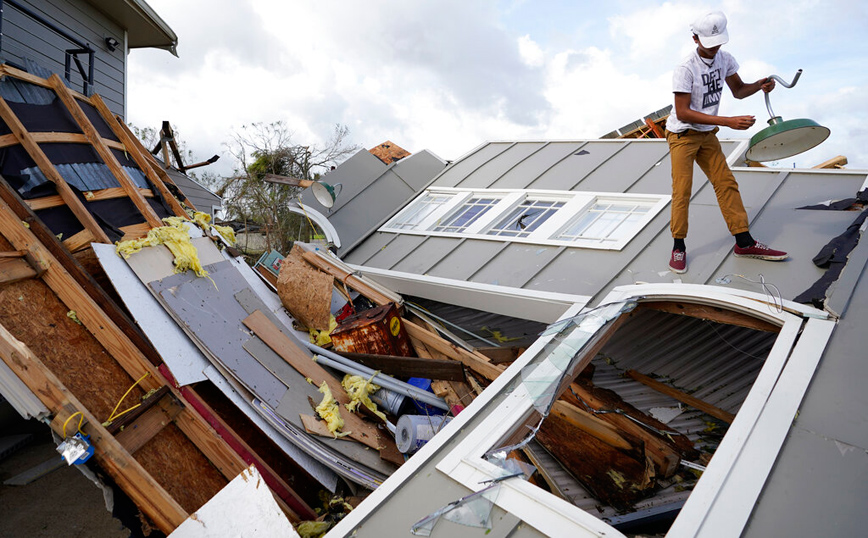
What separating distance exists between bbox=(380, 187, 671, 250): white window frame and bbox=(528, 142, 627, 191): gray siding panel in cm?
28

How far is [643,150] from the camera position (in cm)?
764

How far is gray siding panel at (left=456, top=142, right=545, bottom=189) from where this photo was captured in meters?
8.88

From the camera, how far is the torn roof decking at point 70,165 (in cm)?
530

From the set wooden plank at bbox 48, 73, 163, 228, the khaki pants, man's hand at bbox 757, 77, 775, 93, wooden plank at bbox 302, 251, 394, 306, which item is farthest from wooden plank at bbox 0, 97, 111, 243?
man's hand at bbox 757, 77, 775, 93

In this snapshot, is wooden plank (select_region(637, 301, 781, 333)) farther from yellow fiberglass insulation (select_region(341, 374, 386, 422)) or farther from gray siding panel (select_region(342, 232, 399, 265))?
gray siding panel (select_region(342, 232, 399, 265))

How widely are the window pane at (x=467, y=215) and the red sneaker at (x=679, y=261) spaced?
11.6ft

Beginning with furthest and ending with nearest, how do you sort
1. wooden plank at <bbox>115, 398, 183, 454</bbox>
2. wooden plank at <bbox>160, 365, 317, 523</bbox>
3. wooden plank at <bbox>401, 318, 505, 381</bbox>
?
wooden plank at <bbox>401, 318, 505, 381</bbox> < wooden plank at <bbox>160, 365, 317, 523</bbox> < wooden plank at <bbox>115, 398, 183, 454</bbox>

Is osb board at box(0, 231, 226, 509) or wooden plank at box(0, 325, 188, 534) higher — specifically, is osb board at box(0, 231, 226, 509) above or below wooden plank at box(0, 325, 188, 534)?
above

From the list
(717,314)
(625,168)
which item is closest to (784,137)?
(717,314)

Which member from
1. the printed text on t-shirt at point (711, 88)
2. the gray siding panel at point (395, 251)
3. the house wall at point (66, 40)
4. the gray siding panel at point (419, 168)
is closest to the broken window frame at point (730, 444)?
the printed text on t-shirt at point (711, 88)

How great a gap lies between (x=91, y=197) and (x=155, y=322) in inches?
84.1

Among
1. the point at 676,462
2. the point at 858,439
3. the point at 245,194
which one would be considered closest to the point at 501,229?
the point at 676,462

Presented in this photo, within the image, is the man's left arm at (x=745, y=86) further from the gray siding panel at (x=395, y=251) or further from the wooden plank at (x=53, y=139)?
the wooden plank at (x=53, y=139)

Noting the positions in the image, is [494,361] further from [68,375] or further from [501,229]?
[68,375]
